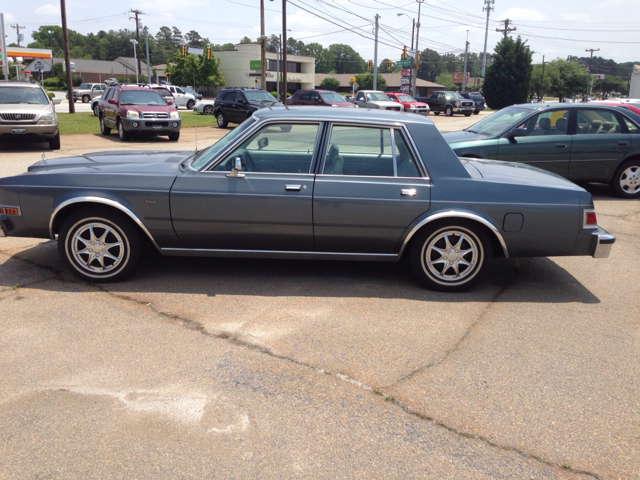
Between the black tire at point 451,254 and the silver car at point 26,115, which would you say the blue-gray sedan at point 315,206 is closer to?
the black tire at point 451,254

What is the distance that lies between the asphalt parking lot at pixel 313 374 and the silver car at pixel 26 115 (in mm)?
10236

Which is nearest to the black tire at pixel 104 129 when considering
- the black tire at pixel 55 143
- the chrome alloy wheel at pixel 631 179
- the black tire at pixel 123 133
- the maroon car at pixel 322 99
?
the black tire at pixel 123 133

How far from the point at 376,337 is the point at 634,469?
6.03 ft

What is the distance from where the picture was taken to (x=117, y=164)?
17.5ft

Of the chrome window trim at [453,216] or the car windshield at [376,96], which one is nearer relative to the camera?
the chrome window trim at [453,216]

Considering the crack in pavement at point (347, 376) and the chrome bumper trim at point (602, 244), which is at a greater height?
the chrome bumper trim at point (602, 244)

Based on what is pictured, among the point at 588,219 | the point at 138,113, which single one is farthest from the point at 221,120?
the point at 588,219

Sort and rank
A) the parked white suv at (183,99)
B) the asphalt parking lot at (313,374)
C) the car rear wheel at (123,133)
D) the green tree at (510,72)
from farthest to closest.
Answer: the green tree at (510,72), the parked white suv at (183,99), the car rear wheel at (123,133), the asphalt parking lot at (313,374)

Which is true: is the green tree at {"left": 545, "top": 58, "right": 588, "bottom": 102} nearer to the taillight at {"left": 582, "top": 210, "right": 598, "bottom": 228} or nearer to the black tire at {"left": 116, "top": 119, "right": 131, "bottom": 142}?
the black tire at {"left": 116, "top": 119, "right": 131, "bottom": 142}

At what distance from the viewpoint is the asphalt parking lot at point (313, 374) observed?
114 inches

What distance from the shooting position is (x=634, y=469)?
9.33 ft

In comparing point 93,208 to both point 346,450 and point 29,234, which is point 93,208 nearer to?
point 29,234

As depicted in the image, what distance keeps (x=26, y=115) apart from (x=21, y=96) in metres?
0.96

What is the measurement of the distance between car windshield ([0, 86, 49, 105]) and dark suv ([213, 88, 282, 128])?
9.28 meters
